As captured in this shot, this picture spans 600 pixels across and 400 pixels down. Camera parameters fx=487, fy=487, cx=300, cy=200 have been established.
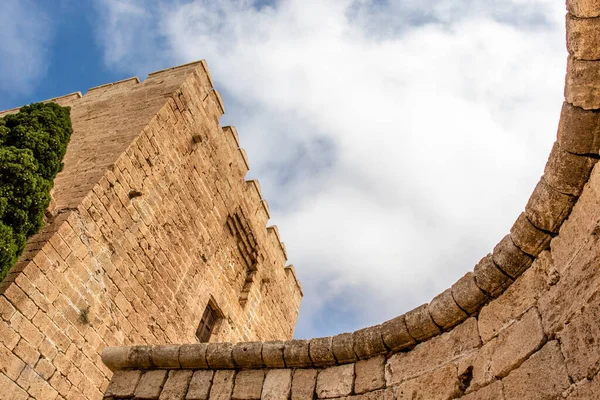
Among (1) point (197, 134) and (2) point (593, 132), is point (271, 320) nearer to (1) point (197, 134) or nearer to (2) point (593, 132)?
(1) point (197, 134)

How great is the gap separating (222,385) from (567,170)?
294 centimetres

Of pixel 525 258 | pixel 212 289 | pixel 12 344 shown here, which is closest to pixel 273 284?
pixel 212 289

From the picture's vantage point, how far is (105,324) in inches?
276

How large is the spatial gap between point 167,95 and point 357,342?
23.1 ft

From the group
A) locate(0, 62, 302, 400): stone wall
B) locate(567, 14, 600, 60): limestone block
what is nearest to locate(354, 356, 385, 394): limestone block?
locate(567, 14, 600, 60): limestone block

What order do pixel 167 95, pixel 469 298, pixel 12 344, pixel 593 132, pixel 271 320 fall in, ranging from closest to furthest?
pixel 593 132, pixel 469 298, pixel 12 344, pixel 167 95, pixel 271 320

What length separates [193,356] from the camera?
408 centimetres

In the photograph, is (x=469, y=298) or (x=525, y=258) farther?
(x=469, y=298)

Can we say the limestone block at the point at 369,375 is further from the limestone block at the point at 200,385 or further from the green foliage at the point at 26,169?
the green foliage at the point at 26,169

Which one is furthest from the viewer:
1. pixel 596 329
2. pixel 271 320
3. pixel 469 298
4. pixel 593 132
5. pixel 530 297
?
pixel 271 320

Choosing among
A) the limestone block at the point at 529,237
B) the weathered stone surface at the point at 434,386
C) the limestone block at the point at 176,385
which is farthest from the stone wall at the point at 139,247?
the limestone block at the point at 529,237

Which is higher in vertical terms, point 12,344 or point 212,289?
point 212,289

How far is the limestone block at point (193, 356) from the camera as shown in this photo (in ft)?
13.3

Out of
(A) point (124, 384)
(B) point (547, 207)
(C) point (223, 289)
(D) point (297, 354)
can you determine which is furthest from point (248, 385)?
(C) point (223, 289)
